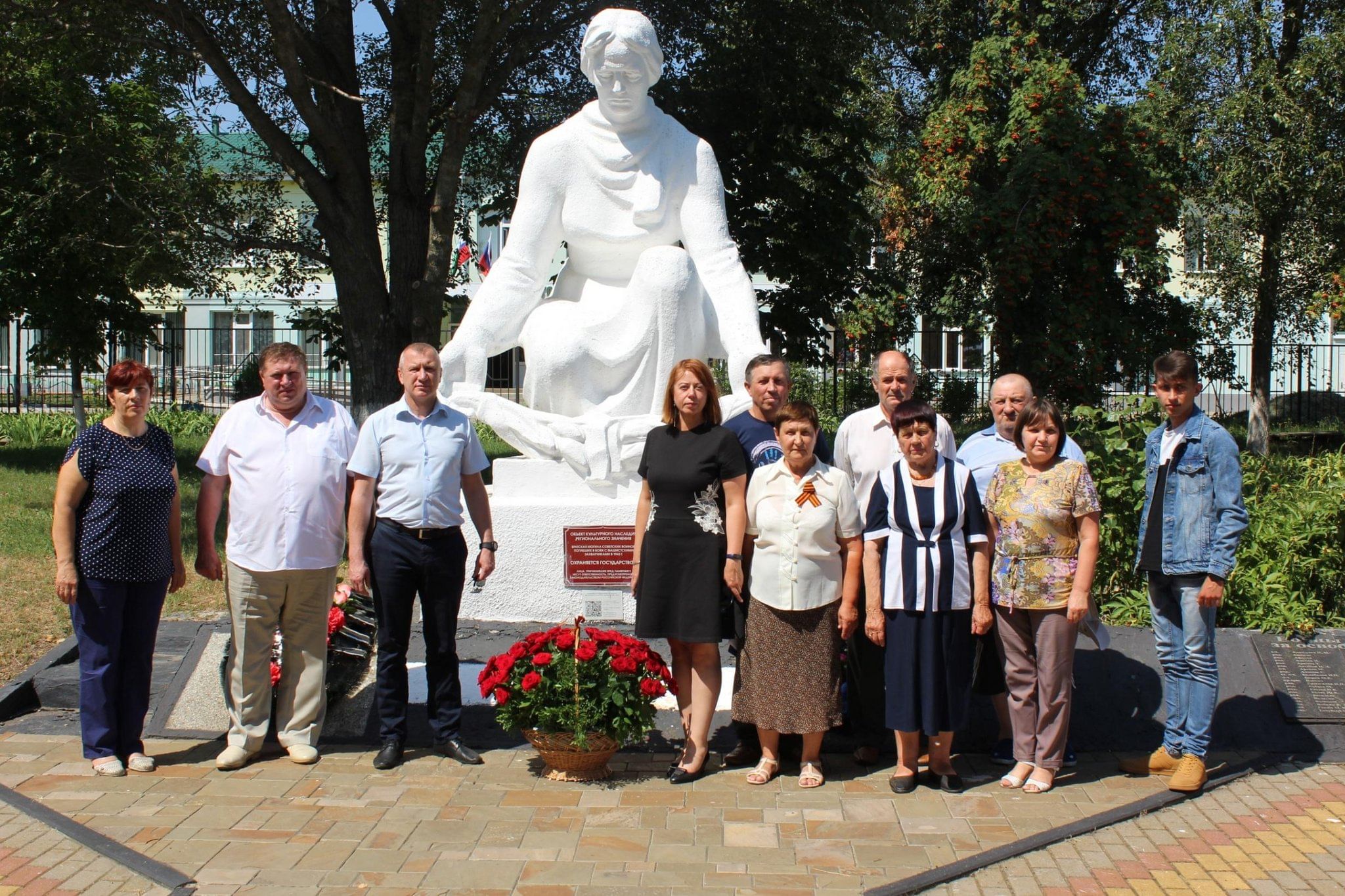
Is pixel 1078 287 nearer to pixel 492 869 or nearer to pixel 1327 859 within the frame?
pixel 1327 859

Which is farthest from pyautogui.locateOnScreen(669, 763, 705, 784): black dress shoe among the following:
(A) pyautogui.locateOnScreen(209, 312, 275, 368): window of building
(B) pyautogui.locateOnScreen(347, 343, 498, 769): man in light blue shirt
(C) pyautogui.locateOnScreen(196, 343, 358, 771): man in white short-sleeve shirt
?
(A) pyautogui.locateOnScreen(209, 312, 275, 368): window of building

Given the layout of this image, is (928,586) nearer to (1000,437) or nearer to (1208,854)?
(1000,437)

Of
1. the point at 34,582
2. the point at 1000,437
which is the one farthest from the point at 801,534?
the point at 34,582

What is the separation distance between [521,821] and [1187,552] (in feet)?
8.23

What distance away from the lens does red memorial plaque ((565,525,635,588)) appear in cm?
543

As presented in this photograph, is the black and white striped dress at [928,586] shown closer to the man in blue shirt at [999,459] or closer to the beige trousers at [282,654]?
the man in blue shirt at [999,459]

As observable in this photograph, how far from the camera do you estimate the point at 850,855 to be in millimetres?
3613

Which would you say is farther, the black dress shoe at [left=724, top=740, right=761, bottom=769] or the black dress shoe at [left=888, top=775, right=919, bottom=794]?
the black dress shoe at [left=724, top=740, right=761, bottom=769]

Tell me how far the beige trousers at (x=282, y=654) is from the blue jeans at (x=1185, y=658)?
122 inches

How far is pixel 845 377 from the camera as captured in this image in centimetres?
1762

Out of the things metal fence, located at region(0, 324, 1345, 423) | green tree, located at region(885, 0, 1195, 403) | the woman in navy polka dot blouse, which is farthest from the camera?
metal fence, located at region(0, 324, 1345, 423)

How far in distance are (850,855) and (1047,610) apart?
1.18 meters

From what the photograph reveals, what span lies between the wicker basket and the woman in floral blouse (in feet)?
4.75

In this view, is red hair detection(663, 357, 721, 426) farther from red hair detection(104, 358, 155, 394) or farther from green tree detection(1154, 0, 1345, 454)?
green tree detection(1154, 0, 1345, 454)
